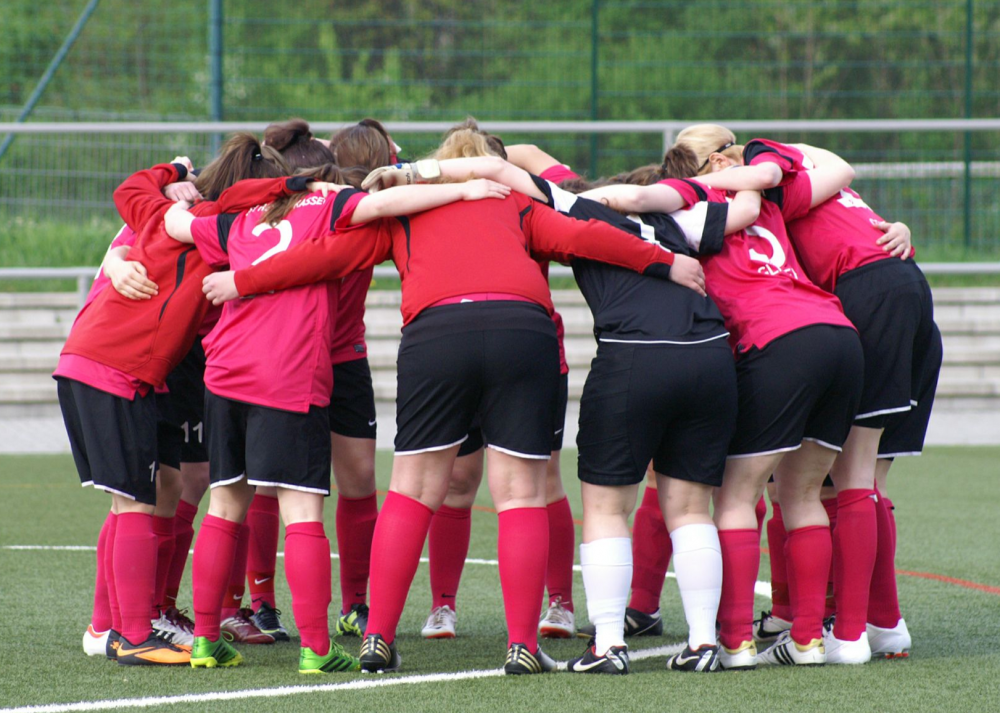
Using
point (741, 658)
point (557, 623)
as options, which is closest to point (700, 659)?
point (741, 658)

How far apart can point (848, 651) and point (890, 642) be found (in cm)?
22

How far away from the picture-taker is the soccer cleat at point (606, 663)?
3.76 meters

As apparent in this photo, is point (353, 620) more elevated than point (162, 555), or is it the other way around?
point (162, 555)

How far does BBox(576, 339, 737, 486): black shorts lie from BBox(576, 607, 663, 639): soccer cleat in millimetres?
908

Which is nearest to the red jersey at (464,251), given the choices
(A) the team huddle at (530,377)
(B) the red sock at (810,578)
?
(A) the team huddle at (530,377)

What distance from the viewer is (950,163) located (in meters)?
12.1

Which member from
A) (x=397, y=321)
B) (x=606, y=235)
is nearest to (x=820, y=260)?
(x=606, y=235)

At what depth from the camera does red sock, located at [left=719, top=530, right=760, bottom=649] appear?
379 centimetres

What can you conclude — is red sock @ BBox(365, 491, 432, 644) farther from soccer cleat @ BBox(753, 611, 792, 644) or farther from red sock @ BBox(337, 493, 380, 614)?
soccer cleat @ BBox(753, 611, 792, 644)

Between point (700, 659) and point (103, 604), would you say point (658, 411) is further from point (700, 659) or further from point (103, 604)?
point (103, 604)

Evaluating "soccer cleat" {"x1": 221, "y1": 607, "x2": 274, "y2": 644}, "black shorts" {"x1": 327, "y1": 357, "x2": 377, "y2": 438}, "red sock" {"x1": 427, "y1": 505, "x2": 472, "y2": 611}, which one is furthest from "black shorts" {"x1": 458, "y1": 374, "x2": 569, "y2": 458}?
"soccer cleat" {"x1": 221, "y1": 607, "x2": 274, "y2": 644}

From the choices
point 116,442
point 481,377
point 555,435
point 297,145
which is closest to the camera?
point 481,377

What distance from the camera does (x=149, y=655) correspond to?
13.0ft

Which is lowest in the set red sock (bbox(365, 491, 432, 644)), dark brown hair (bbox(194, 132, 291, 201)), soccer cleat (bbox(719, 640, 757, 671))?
soccer cleat (bbox(719, 640, 757, 671))
